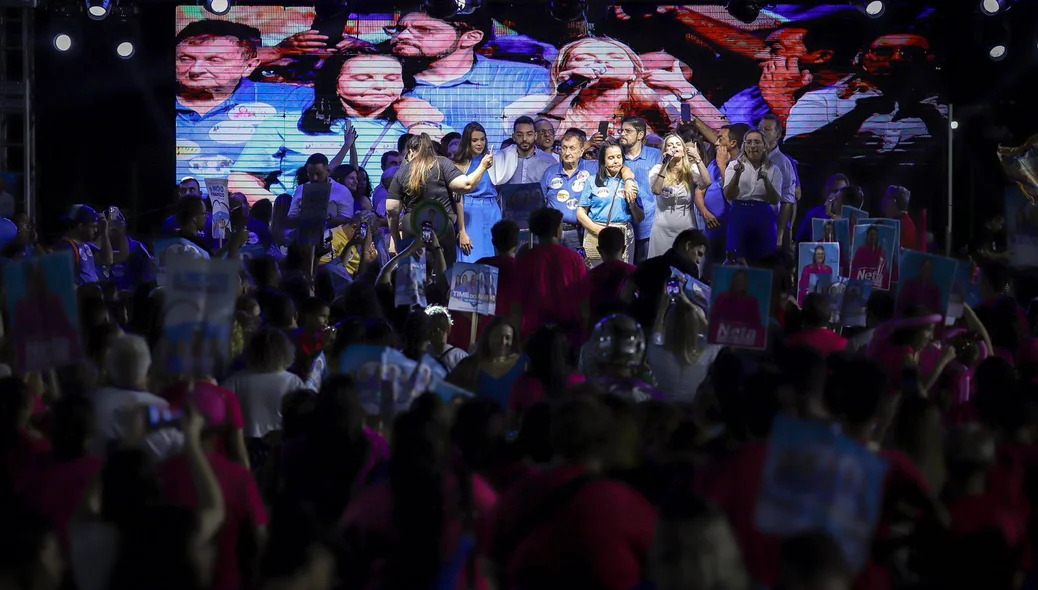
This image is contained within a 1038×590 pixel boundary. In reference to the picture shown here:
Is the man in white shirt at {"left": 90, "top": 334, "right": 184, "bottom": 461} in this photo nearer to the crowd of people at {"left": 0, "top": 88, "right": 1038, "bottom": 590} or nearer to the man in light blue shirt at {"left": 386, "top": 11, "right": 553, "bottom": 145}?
the crowd of people at {"left": 0, "top": 88, "right": 1038, "bottom": 590}

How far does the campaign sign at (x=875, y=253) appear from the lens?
7.60m

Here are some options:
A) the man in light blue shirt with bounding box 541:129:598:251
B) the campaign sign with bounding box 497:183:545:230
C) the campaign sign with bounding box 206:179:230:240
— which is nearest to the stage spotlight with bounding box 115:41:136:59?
the campaign sign with bounding box 206:179:230:240

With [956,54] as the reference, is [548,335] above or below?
below

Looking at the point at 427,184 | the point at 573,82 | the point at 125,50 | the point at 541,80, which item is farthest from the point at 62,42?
the point at 427,184

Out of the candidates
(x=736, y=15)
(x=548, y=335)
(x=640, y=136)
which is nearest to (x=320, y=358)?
(x=548, y=335)

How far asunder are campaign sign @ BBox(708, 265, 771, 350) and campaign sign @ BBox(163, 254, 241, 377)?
6.63 feet

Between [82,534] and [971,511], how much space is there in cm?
200

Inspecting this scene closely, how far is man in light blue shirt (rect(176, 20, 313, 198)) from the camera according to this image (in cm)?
1448

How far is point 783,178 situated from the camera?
36.0 feet

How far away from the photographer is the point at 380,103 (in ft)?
47.4

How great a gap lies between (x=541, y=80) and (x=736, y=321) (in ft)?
30.8

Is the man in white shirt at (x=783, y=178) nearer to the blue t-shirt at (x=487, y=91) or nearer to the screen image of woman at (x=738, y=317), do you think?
the blue t-shirt at (x=487, y=91)

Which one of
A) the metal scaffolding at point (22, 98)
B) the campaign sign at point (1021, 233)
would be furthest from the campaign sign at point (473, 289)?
the metal scaffolding at point (22, 98)

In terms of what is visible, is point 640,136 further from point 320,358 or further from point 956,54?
point 320,358
